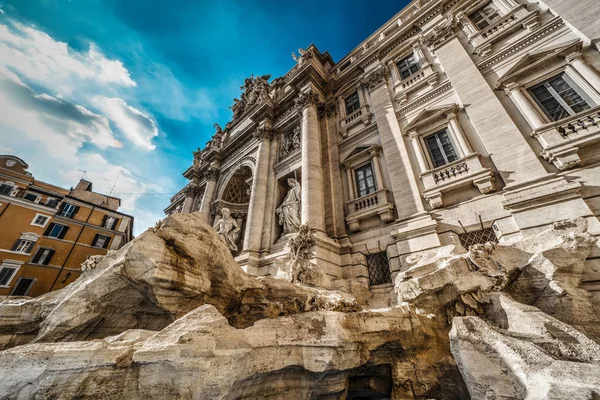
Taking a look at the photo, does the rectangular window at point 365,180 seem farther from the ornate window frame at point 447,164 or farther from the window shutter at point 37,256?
the window shutter at point 37,256

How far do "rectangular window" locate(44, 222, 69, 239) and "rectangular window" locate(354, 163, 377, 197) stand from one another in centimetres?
2503

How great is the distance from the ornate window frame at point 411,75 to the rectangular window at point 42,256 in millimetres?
27287

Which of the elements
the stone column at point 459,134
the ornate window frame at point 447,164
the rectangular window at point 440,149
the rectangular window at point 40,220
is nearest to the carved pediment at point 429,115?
the ornate window frame at point 447,164

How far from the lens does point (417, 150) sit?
8.16 m

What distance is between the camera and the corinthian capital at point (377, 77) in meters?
11.0

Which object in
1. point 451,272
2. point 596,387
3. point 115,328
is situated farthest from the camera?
point 451,272

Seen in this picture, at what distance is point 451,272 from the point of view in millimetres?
4008

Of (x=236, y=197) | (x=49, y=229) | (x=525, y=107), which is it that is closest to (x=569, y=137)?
(x=525, y=107)

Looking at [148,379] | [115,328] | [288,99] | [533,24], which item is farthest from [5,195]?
[533,24]

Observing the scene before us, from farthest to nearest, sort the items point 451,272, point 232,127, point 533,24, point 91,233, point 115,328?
1. point 91,233
2. point 232,127
3. point 533,24
4. point 451,272
5. point 115,328

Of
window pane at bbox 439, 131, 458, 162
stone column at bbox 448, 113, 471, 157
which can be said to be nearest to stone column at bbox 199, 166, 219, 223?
A: window pane at bbox 439, 131, 458, 162

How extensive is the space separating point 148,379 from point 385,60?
46.0 ft

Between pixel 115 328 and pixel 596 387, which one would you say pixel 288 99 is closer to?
pixel 115 328

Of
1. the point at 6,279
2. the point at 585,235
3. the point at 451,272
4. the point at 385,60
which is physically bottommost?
the point at 451,272
